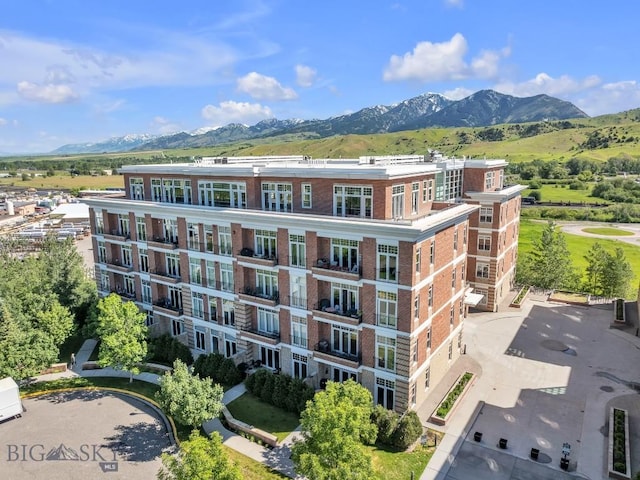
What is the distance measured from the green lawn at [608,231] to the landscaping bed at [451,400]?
71.1 m

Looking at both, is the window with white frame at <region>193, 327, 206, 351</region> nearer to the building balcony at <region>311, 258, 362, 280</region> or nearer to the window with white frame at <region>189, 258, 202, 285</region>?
the window with white frame at <region>189, 258, 202, 285</region>

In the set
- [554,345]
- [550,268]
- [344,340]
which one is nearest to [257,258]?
[344,340]

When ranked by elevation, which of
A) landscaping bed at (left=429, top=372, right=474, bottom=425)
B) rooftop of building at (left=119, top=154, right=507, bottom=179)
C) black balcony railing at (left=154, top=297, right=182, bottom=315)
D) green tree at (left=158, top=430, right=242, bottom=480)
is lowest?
landscaping bed at (left=429, top=372, right=474, bottom=425)

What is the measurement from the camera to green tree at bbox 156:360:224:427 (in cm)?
2359

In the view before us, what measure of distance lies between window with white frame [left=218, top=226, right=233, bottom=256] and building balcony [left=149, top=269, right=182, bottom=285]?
554 centimetres

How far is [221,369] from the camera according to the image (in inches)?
1195

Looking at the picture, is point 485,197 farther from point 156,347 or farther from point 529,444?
point 156,347

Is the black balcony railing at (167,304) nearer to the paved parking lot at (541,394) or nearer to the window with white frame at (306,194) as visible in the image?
the window with white frame at (306,194)

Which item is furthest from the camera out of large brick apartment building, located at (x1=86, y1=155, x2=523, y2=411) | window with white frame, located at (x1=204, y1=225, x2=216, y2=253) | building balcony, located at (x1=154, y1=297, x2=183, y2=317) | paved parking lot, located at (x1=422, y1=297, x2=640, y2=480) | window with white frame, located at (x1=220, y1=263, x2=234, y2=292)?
building balcony, located at (x1=154, y1=297, x2=183, y2=317)

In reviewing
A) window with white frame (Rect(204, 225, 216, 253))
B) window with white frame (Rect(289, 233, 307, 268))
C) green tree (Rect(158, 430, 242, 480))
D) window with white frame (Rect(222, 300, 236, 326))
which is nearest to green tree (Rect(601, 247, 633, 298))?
window with white frame (Rect(289, 233, 307, 268))

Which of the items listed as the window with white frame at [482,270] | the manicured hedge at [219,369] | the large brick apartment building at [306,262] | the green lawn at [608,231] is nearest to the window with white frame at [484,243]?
the window with white frame at [482,270]

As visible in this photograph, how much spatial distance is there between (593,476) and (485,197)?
1004 inches

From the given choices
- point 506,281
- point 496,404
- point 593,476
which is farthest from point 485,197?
point 593,476

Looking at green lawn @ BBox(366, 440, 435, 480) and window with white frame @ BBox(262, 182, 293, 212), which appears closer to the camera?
green lawn @ BBox(366, 440, 435, 480)
